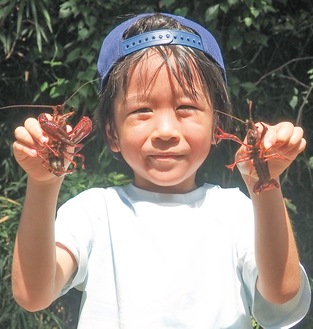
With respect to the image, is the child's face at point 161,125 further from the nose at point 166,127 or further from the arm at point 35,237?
the arm at point 35,237

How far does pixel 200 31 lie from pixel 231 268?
1.69 feet

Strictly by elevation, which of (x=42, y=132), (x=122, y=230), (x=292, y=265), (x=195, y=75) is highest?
(x=195, y=75)

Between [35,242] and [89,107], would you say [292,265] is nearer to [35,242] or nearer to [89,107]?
[35,242]

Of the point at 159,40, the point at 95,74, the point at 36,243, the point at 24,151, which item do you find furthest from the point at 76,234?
the point at 95,74

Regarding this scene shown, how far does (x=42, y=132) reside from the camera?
1.39m

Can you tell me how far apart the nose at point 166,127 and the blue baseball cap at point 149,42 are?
17 centimetres

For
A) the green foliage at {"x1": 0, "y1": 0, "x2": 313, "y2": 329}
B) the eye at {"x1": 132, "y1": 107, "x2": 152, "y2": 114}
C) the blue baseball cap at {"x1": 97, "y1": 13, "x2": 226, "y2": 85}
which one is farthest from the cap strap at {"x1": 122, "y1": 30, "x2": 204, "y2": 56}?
the green foliage at {"x1": 0, "y1": 0, "x2": 313, "y2": 329}

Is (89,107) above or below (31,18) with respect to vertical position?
below


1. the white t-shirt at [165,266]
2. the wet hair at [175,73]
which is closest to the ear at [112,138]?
the wet hair at [175,73]

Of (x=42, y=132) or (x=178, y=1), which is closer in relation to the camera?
(x=42, y=132)

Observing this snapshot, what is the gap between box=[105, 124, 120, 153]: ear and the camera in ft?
5.98

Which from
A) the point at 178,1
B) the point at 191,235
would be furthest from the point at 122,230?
the point at 178,1

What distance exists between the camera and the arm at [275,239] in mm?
1467

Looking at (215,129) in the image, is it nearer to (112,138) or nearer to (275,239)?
(112,138)
